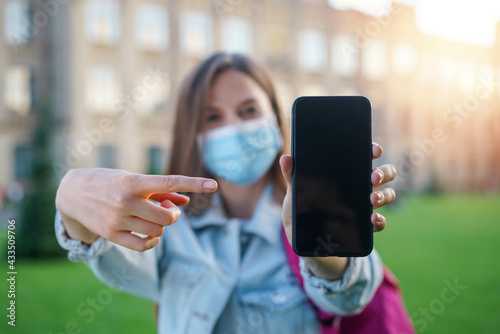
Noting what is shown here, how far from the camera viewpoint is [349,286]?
51.1 inches

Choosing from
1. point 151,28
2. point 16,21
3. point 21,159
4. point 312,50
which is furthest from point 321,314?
point 312,50

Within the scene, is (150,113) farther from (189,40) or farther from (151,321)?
(151,321)

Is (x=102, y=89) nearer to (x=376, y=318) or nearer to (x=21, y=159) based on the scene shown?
(x=21, y=159)

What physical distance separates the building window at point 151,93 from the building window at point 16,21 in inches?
167

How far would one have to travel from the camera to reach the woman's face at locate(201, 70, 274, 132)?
1.75 m

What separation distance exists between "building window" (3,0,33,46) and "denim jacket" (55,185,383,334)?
17062mm

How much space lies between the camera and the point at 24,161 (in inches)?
663

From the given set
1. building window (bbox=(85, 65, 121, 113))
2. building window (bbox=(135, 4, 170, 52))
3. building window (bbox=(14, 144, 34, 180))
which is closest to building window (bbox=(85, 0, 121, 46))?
building window (bbox=(135, 4, 170, 52))

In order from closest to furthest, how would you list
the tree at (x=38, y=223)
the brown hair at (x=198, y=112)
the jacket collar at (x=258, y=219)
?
1. the jacket collar at (x=258, y=219)
2. the brown hair at (x=198, y=112)
3. the tree at (x=38, y=223)

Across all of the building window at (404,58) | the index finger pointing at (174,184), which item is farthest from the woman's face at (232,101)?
the building window at (404,58)

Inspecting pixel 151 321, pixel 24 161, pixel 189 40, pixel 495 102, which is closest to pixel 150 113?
pixel 189 40

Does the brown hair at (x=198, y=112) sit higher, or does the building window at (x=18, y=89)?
the building window at (x=18, y=89)

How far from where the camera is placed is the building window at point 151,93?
18062mm

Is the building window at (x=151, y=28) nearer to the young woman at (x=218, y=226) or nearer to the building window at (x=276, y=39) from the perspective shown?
the building window at (x=276, y=39)
